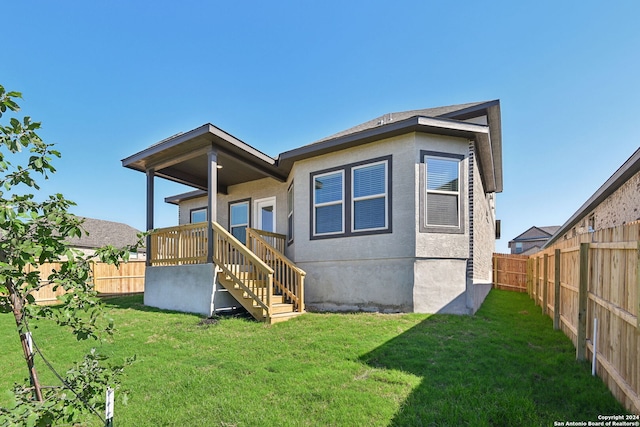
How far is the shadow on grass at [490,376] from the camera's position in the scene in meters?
3.22

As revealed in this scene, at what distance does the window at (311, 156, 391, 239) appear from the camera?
8062mm

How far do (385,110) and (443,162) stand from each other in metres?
5.10

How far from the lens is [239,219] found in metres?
12.4

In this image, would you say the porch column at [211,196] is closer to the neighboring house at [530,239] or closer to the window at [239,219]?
the window at [239,219]

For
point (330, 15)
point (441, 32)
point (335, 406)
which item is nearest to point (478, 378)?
point (335, 406)

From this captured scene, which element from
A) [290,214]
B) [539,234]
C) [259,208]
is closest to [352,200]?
[290,214]

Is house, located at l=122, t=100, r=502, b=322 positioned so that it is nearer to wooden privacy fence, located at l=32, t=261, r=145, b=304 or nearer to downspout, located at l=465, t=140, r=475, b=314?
downspout, located at l=465, t=140, r=475, b=314

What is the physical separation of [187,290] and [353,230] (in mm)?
4393

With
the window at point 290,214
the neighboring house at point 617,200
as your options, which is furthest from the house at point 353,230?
the neighboring house at point 617,200

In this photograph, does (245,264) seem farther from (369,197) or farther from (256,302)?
(369,197)

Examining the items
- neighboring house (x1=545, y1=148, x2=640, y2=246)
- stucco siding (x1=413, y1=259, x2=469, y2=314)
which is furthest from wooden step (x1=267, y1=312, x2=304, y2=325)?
neighboring house (x1=545, y1=148, x2=640, y2=246)

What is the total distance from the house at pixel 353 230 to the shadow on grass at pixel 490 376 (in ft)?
5.08

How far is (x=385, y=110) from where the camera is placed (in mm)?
12234

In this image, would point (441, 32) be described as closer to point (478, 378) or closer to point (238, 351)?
point (478, 378)
